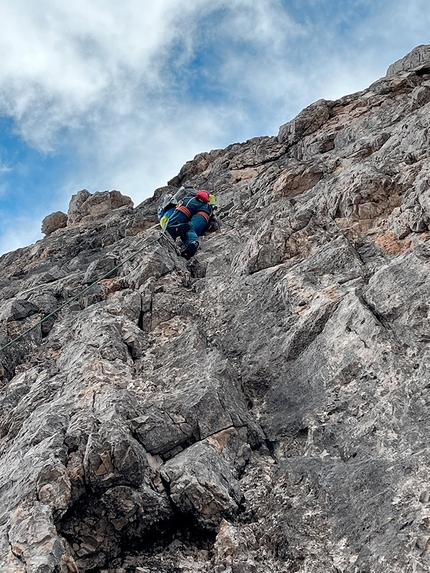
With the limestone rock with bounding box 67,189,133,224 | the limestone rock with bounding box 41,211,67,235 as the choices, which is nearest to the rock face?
the limestone rock with bounding box 67,189,133,224

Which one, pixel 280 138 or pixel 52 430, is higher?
pixel 280 138

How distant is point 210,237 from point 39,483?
8.46m

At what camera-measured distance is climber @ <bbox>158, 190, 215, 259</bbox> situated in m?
11.8

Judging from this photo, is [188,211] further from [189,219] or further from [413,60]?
[413,60]

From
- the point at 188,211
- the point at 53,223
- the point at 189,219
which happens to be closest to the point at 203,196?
the point at 188,211

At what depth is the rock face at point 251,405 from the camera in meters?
4.65

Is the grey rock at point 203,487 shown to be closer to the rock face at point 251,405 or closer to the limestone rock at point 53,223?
the rock face at point 251,405

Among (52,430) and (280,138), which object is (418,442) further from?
(280,138)

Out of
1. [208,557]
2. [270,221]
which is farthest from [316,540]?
[270,221]

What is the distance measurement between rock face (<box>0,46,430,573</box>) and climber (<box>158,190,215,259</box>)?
1.41 metres

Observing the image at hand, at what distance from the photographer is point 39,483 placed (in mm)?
5145

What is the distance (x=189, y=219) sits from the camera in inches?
498

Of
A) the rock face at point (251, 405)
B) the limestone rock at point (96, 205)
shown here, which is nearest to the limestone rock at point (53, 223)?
the limestone rock at point (96, 205)

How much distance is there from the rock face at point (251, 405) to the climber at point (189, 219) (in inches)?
55.5
